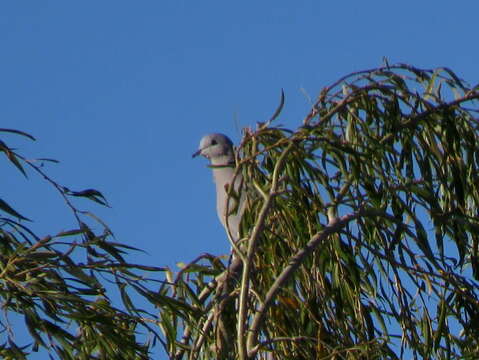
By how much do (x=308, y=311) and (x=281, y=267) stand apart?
0.16m

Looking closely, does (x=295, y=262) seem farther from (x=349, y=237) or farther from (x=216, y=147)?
(x=216, y=147)

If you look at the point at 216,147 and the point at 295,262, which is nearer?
the point at 295,262

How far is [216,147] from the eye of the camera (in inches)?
227

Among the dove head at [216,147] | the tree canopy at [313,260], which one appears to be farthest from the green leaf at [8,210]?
the dove head at [216,147]

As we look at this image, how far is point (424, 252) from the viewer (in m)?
3.63

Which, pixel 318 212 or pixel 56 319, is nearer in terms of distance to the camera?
pixel 56 319

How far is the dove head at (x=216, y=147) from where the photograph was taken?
5.70m

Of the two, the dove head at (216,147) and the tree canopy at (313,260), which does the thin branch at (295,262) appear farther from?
the dove head at (216,147)

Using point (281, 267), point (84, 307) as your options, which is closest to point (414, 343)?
point (281, 267)

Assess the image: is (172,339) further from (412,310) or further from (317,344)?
(412,310)

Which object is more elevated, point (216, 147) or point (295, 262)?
point (216, 147)

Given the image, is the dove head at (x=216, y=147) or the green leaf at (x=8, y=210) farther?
the dove head at (x=216, y=147)

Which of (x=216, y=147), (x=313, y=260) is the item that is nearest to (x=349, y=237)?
(x=313, y=260)

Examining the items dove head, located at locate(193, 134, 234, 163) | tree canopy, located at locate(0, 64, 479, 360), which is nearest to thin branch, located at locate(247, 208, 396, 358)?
tree canopy, located at locate(0, 64, 479, 360)
